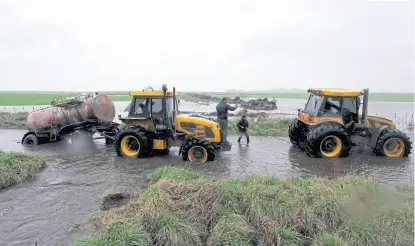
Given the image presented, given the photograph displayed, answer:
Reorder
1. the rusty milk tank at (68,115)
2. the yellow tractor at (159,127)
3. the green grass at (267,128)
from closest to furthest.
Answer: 1. the yellow tractor at (159,127)
2. the rusty milk tank at (68,115)
3. the green grass at (267,128)

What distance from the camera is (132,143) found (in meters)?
10.5

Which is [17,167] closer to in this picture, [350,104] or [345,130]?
[345,130]

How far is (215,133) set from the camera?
32.8ft

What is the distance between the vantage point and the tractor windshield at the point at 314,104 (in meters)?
10.4

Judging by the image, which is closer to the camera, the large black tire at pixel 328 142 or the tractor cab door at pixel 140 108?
the large black tire at pixel 328 142

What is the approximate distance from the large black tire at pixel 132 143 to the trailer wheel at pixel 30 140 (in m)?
4.89

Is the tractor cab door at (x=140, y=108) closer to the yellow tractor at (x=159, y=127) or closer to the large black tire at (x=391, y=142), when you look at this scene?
the yellow tractor at (x=159, y=127)

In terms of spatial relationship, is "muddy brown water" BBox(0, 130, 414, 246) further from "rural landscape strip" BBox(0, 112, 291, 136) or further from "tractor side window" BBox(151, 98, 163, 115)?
"rural landscape strip" BBox(0, 112, 291, 136)

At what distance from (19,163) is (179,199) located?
5261 millimetres

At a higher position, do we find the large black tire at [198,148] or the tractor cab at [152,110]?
the tractor cab at [152,110]

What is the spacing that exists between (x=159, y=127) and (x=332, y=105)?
5.81 meters

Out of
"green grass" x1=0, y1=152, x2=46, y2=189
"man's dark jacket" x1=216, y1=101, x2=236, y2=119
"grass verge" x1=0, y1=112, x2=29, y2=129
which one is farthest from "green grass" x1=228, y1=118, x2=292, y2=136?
"grass verge" x1=0, y1=112, x2=29, y2=129

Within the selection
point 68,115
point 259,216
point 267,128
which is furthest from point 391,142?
point 68,115

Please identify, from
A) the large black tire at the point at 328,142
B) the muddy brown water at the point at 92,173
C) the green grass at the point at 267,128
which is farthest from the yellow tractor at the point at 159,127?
the green grass at the point at 267,128
